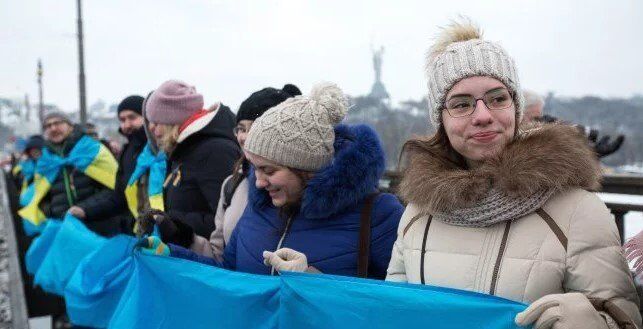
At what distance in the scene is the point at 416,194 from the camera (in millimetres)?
2113

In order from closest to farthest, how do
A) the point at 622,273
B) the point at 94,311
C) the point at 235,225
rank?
the point at 622,273 < the point at 235,225 < the point at 94,311

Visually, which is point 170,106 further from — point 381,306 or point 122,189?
point 381,306

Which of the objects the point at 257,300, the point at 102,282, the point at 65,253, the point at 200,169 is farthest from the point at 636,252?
the point at 65,253

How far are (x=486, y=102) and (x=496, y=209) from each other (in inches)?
15.4

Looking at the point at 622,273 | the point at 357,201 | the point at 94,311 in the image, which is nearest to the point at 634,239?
the point at 622,273

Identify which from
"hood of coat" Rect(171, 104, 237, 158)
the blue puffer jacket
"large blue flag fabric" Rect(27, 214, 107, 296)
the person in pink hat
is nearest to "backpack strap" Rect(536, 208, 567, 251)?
the blue puffer jacket

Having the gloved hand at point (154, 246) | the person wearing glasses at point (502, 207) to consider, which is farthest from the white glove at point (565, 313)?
the gloved hand at point (154, 246)

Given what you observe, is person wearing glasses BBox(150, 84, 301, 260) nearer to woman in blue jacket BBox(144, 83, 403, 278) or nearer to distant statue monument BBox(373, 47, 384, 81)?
woman in blue jacket BBox(144, 83, 403, 278)

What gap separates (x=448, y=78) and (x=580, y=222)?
65 cm

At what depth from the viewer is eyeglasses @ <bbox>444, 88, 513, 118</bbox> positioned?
2.08 metres

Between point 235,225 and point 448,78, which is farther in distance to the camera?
point 235,225

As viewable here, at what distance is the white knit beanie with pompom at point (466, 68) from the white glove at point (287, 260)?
2.43 feet

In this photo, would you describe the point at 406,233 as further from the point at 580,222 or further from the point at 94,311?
the point at 94,311

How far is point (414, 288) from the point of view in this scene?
80.1 inches
